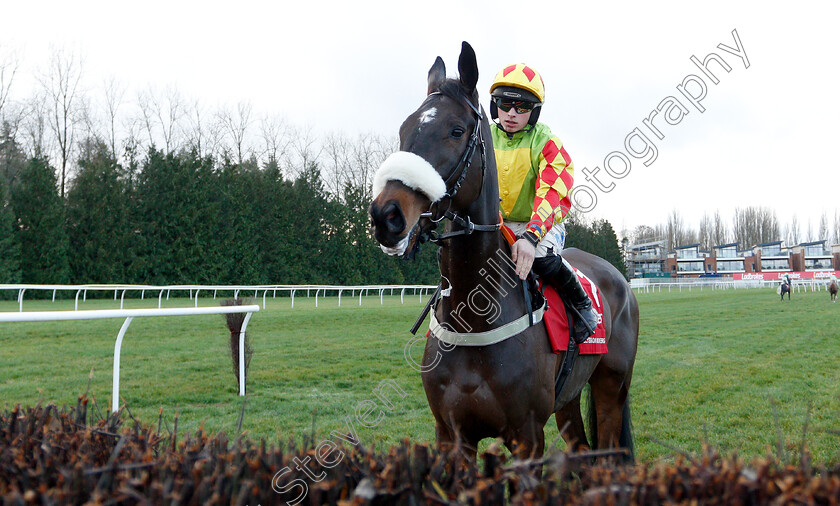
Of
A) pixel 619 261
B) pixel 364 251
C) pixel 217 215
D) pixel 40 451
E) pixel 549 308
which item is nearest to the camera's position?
pixel 40 451

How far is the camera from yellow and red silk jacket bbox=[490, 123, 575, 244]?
7.82 ft

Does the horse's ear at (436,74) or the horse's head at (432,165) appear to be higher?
the horse's ear at (436,74)

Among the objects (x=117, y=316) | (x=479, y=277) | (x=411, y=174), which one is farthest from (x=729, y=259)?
(x=411, y=174)

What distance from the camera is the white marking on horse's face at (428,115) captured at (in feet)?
6.54

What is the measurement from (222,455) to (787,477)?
112 cm

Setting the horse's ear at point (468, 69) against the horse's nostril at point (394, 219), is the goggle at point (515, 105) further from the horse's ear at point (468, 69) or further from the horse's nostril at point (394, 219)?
the horse's nostril at point (394, 219)

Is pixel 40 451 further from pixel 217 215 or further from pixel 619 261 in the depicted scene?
pixel 619 261

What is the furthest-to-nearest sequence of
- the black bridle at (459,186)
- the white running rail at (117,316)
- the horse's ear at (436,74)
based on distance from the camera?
the white running rail at (117,316), the horse's ear at (436,74), the black bridle at (459,186)

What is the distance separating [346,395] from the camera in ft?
20.1

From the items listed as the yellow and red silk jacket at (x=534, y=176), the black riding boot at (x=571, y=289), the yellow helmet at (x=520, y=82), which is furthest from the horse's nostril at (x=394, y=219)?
the yellow helmet at (x=520, y=82)

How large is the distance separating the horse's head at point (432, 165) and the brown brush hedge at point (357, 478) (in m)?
0.66

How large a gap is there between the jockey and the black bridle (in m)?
0.32

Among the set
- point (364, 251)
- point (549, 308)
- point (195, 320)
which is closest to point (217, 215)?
point (364, 251)

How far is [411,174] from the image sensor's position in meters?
1.77
